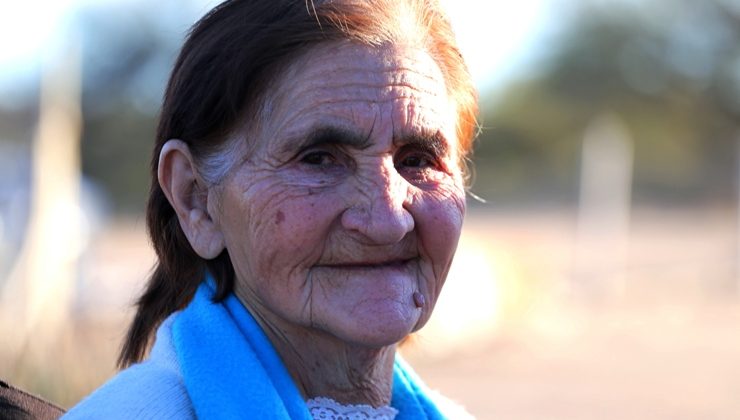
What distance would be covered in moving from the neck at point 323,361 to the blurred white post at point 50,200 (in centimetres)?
617

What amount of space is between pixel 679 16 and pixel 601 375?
99.1 ft

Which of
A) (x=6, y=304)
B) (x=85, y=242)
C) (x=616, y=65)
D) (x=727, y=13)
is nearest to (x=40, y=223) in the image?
(x=6, y=304)

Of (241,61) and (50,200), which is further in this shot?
(50,200)

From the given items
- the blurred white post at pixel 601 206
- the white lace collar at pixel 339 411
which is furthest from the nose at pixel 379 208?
the blurred white post at pixel 601 206

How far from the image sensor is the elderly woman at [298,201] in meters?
2.18

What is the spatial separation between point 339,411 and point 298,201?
46cm

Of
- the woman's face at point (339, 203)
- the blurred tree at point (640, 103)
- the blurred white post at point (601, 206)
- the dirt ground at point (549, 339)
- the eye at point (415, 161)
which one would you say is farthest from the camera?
the blurred tree at point (640, 103)

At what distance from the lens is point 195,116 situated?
229 centimetres

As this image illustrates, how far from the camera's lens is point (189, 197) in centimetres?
237

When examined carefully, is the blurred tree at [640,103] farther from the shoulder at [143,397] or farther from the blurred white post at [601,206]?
the shoulder at [143,397]

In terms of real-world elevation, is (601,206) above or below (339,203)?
below

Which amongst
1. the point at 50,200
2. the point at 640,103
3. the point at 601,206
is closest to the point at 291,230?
the point at 50,200

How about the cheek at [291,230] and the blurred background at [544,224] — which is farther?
the blurred background at [544,224]

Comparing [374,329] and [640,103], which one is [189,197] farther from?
[640,103]
